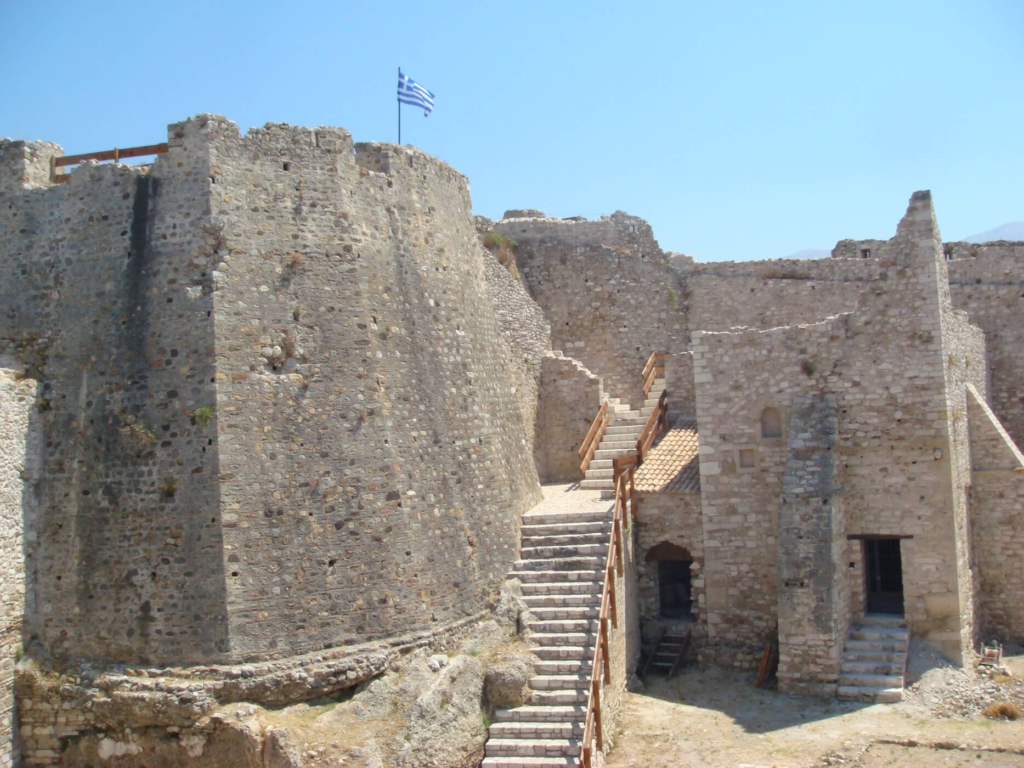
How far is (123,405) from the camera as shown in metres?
13.0

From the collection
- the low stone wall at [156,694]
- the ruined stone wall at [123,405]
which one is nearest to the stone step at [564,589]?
the low stone wall at [156,694]

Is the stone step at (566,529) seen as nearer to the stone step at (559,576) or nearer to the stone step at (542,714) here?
the stone step at (559,576)

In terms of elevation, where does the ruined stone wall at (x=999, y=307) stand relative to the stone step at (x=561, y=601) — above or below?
above

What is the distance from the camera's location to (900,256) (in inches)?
620

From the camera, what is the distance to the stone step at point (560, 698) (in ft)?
43.8

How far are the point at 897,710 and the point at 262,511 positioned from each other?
9.09 m

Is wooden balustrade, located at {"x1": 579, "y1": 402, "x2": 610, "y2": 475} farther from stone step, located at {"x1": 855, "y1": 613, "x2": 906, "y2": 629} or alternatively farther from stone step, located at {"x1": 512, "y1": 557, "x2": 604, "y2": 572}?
stone step, located at {"x1": 855, "y1": 613, "x2": 906, "y2": 629}

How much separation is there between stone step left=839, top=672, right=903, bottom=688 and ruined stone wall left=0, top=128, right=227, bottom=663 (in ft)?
28.7

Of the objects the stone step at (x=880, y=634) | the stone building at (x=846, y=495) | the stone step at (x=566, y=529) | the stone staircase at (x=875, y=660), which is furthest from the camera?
the stone step at (x=566, y=529)

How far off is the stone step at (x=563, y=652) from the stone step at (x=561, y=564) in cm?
151

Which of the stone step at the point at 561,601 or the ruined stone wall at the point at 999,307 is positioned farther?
the ruined stone wall at the point at 999,307

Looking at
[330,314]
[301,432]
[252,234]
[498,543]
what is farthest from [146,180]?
[498,543]

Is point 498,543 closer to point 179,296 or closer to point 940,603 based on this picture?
point 179,296

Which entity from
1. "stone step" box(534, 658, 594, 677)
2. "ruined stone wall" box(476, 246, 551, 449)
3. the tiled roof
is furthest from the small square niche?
"stone step" box(534, 658, 594, 677)
